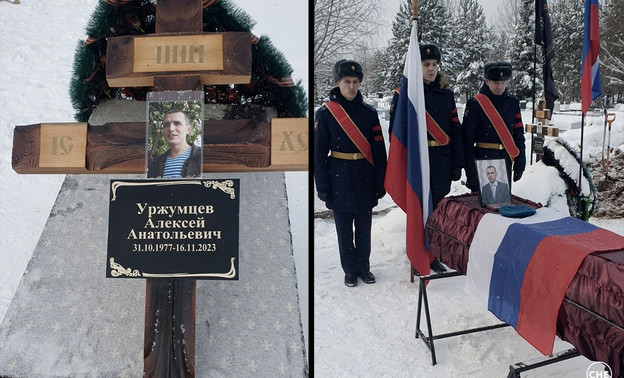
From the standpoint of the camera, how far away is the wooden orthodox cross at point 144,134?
70.1 inches

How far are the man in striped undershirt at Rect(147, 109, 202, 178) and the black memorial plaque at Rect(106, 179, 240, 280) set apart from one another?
5cm

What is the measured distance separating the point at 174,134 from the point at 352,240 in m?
1.41

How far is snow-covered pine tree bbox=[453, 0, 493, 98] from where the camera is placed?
3867mm

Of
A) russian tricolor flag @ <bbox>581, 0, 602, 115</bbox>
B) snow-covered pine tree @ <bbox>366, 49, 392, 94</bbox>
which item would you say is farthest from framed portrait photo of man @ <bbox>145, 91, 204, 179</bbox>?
russian tricolor flag @ <bbox>581, 0, 602, 115</bbox>

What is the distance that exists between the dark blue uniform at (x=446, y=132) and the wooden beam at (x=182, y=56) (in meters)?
1.21

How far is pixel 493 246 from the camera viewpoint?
1.79m

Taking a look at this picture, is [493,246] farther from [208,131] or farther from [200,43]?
[200,43]

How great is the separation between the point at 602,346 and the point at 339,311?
1.29 meters

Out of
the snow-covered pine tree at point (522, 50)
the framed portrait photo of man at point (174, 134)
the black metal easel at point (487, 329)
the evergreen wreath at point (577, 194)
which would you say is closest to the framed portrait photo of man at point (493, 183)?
the black metal easel at point (487, 329)

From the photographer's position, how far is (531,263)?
1584 mm

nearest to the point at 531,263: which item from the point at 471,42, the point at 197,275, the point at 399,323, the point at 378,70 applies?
the point at 399,323

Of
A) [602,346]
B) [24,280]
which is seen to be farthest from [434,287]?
[24,280]

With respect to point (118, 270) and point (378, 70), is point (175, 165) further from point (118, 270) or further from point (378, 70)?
point (378, 70)

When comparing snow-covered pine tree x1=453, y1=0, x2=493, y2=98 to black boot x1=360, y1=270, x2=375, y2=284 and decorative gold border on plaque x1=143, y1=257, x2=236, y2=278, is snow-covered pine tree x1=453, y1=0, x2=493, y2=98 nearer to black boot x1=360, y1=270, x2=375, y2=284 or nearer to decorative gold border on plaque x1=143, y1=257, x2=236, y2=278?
black boot x1=360, y1=270, x2=375, y2=284
